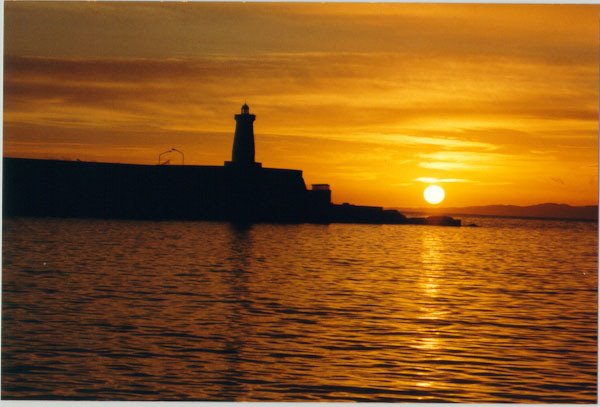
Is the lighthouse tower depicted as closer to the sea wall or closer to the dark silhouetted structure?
the dark silhouetted structure

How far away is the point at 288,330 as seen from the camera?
12.9 meters

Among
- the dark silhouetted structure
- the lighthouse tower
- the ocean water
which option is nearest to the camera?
the ocean water

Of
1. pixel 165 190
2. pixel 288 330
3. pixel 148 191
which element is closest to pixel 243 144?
pixel 165 190

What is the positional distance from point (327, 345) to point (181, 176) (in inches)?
1084

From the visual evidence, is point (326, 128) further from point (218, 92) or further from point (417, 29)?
point (417, 29)

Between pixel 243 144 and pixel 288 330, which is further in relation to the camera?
pixel 243 144

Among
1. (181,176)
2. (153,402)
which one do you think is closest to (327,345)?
(153,402)

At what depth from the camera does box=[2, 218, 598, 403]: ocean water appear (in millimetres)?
9656

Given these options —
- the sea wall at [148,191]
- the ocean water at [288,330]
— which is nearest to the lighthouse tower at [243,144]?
the sea wall at [148,191]

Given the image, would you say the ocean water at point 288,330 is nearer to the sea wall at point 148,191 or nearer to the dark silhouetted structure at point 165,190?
the sea wall at point 148,191

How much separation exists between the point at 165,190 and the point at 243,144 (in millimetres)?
4706

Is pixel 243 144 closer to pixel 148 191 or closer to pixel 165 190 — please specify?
pixel 165 190

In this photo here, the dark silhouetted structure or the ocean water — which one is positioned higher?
the dark silhouetted structure

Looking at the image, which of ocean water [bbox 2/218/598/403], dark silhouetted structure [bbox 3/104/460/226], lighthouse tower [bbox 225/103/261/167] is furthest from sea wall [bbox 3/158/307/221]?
ocean water [bbox 2/218/598/403]
